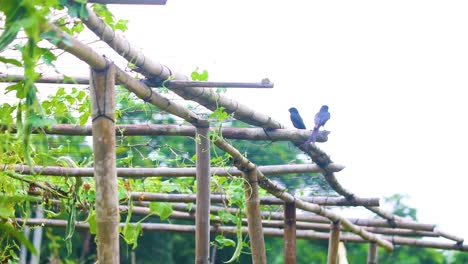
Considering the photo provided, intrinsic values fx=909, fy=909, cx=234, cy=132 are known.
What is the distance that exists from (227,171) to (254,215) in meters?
0.35

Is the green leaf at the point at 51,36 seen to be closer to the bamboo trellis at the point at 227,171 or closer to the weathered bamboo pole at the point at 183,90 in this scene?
the bamboo trellis at the point at 227,171

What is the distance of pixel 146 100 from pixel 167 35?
414 millimetres

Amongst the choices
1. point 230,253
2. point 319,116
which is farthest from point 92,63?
point 230,253

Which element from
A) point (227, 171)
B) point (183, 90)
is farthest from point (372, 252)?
point (183, 90)

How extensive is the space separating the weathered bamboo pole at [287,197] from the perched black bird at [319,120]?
445mm

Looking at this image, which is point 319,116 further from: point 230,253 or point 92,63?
point 230,253

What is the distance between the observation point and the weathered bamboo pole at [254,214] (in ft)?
19.9

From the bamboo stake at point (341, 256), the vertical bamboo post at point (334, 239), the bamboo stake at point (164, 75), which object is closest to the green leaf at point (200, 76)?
the bamboo stake at point (164, 75)

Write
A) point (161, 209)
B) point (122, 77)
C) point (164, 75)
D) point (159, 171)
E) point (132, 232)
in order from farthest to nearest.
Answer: point (159, 171) < point (132, 232) < point (161, 209) < point (164, 75) < point (122, 77)

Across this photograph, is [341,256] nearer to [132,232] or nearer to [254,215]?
[254,215]

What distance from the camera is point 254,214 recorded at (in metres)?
6.14

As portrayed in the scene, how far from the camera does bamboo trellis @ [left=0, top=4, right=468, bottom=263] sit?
4.02 m

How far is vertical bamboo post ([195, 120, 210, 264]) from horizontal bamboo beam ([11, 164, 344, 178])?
64 cm

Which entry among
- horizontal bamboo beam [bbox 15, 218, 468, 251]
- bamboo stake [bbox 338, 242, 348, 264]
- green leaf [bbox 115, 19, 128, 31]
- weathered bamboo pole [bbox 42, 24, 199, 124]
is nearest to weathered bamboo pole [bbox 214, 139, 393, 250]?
horizontal bamboo beam [bbox 15, 218, 468, 251]
